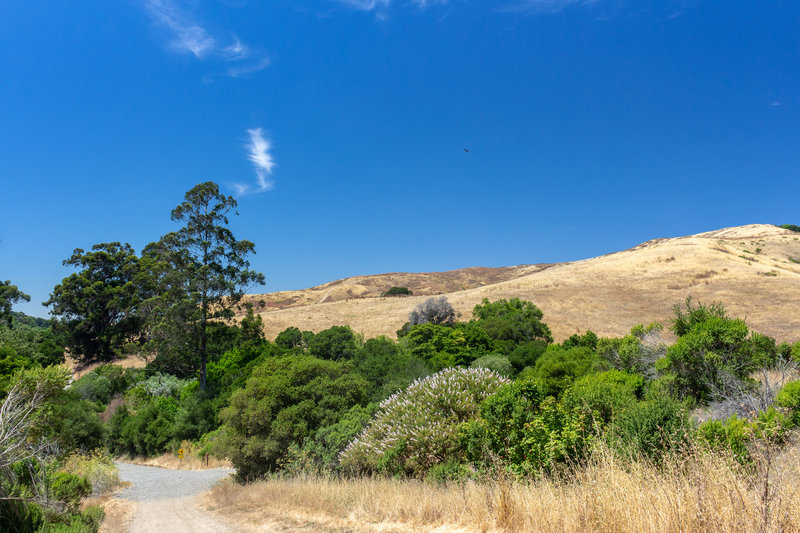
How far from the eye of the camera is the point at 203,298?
33062 mm

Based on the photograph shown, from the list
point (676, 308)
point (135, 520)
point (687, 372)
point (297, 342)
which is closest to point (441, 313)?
point (297, 342)

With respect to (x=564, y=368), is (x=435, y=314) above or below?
above

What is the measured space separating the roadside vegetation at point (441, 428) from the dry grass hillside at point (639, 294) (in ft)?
31.0

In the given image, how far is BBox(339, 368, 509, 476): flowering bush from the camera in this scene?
Answer: 32.1 ft

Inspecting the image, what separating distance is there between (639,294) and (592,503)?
5363 cm

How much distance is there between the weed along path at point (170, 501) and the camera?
31.9 ft

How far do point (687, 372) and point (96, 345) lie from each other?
2334 inches

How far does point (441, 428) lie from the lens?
32.7 ft

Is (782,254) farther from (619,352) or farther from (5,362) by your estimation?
(5,362)

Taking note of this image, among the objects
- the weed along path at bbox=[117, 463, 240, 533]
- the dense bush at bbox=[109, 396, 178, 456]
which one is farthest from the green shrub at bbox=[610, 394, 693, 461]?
the dense bush at bbox=[109, 396, 178, 456]

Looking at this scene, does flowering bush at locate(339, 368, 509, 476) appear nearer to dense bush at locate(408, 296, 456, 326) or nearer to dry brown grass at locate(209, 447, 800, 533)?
dry brown grass at locate(209, 447, 800, 533)

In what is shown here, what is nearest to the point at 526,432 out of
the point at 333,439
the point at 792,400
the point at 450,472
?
the point at 450,472

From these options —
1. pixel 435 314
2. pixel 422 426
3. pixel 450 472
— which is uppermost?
pixel 435 314

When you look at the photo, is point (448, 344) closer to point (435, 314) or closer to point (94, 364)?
point (435, 314)
